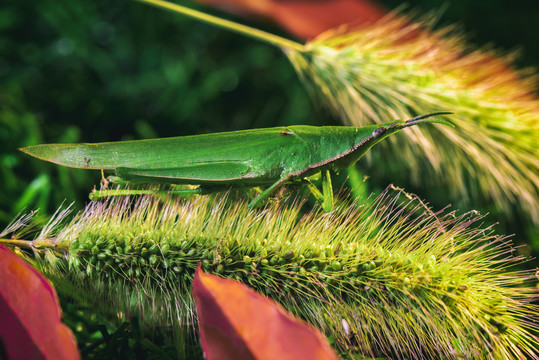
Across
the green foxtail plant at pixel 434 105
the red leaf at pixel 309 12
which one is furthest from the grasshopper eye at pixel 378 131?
the red leaf at pixel 309 12

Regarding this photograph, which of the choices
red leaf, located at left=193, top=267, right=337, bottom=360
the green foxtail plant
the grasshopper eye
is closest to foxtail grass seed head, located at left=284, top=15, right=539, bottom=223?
the green foxtail plant

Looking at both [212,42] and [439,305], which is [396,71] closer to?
[439,305]

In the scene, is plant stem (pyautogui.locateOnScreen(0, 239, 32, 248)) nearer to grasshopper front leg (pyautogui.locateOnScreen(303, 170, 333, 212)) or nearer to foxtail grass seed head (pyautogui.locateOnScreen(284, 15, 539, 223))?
grasshopper front leg (pyautogui.locateOnScreen(303, 170, 333, 212))

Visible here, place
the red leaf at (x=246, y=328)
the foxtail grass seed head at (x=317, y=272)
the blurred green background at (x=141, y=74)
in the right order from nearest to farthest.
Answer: the red leaf at (x=246, y=328) → the foxtail grass seed head at (x=317, y=272) → the blurred green background at (x=141, y=74)

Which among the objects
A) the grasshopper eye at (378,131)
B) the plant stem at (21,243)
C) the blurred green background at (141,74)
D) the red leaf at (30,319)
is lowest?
the red leaf at (30,319)

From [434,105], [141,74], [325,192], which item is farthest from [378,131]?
[141,74]

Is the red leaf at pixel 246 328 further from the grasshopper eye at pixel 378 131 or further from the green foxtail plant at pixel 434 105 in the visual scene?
the green foxtail plant at pixel 434 105

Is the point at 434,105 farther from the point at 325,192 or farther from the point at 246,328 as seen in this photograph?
the point at 246,328
